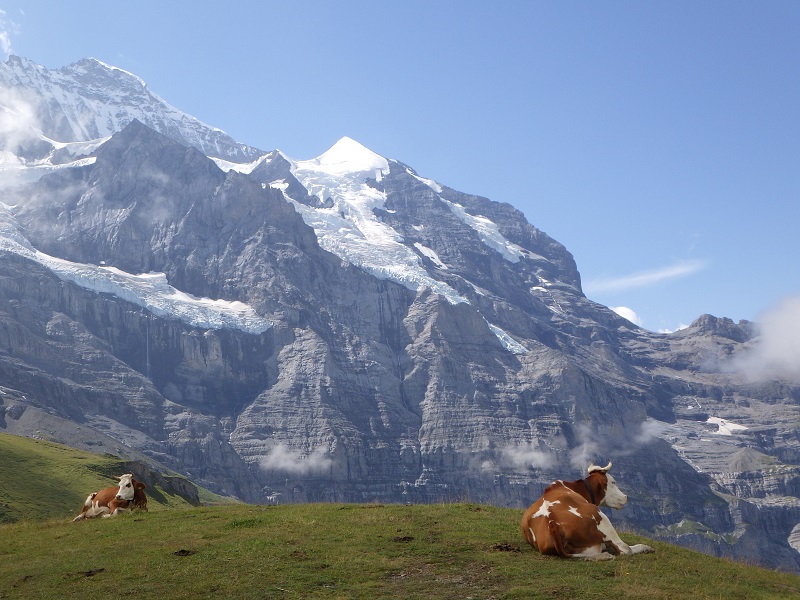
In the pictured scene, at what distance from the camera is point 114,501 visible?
40188mm

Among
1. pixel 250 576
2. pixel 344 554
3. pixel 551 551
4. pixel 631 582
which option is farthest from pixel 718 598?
pixel 250 576

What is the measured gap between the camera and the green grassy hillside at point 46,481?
56250 mm

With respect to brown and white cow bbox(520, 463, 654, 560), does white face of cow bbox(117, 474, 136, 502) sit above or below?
above

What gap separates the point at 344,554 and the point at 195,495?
90.9 metres

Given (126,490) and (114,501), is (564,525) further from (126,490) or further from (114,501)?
(114,501)

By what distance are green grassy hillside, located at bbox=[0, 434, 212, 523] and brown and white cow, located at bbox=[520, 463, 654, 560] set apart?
34.3m

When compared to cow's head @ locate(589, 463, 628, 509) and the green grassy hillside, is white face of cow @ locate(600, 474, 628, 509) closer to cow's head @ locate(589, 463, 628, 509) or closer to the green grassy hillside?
cow's head @ locate(589, 463, 628, 509)

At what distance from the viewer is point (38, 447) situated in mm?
81250

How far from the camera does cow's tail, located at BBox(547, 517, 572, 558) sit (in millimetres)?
26594

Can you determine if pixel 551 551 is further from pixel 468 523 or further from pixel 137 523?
pixel 137 523

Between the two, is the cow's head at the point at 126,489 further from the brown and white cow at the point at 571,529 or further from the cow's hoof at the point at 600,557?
the cow's hoof at the point at 600,557

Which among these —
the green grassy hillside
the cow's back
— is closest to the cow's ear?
the cow's back

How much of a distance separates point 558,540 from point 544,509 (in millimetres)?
1365

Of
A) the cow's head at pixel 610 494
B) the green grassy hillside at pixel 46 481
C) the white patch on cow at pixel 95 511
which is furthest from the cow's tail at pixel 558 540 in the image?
the green grassy hillside at pixel 46 481
